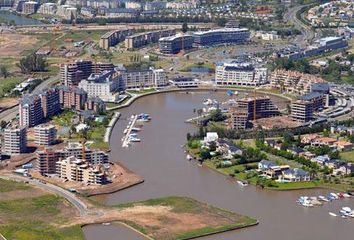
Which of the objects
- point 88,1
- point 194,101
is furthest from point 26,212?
point 88,1

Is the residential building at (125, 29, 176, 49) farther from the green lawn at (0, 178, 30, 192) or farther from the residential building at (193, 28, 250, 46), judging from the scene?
the green lawn at (0, 178, 30, 192)

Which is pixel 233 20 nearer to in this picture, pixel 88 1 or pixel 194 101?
pixel 88 1

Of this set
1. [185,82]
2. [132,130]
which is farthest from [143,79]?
[132,130]

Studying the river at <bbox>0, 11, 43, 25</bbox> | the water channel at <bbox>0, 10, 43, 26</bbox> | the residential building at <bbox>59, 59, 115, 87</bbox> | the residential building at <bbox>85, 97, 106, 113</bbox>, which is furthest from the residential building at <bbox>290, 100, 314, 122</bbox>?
the river at <bbox>0, 11, 43, 25</bbox>

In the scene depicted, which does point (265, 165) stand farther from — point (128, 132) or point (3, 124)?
point (3, 124)

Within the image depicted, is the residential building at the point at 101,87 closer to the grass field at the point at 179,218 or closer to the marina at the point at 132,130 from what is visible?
the marina at the point at 132,130

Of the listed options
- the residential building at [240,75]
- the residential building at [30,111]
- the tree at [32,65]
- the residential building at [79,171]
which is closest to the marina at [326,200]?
the residential building at [79,171]
